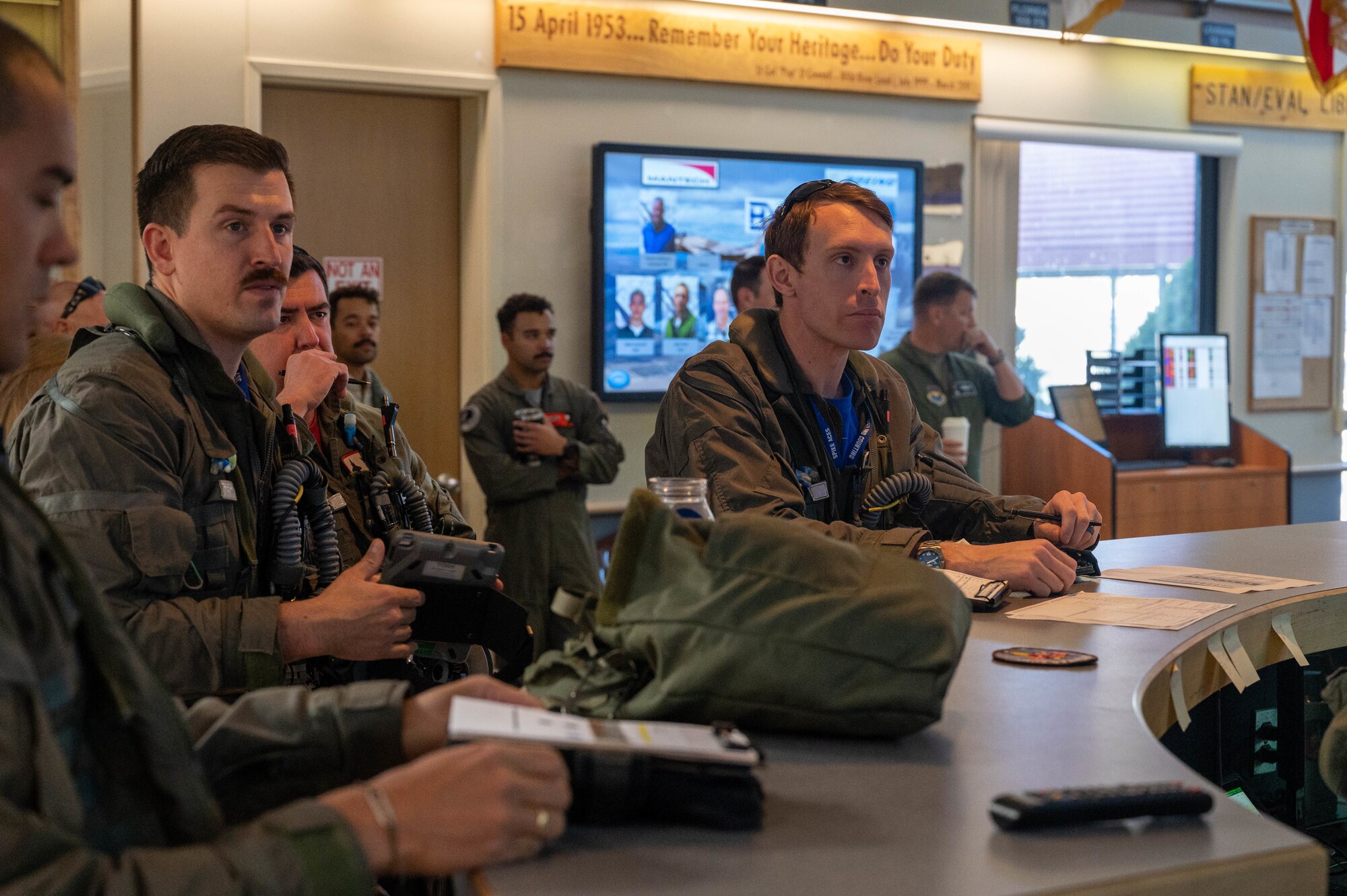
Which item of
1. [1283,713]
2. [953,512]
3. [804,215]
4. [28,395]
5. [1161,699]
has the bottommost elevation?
[1283,713]

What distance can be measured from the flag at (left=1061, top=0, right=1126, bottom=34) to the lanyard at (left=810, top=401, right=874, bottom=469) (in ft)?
Result: 8.70

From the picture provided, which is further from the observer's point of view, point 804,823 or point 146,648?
point 146,648

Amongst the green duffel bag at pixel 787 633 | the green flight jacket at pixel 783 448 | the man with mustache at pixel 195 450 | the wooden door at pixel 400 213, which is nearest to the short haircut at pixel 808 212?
the green flight jacket at pixel 783 448

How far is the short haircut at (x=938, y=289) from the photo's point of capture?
547cm

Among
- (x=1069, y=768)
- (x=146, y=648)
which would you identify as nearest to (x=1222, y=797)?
(x=1069, y=768)

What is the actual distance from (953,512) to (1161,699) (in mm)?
973

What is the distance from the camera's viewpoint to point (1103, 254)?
7184mm

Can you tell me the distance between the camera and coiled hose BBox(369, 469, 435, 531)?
2543 mm

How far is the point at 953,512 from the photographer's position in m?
2.73

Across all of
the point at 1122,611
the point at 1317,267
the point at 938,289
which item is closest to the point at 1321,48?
the point at 938,289

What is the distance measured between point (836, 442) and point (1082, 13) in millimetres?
3104

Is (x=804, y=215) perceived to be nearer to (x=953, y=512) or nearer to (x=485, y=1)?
(x=953, y=512)

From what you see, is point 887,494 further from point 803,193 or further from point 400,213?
point 400,213

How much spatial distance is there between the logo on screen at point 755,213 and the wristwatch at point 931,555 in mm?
3768
